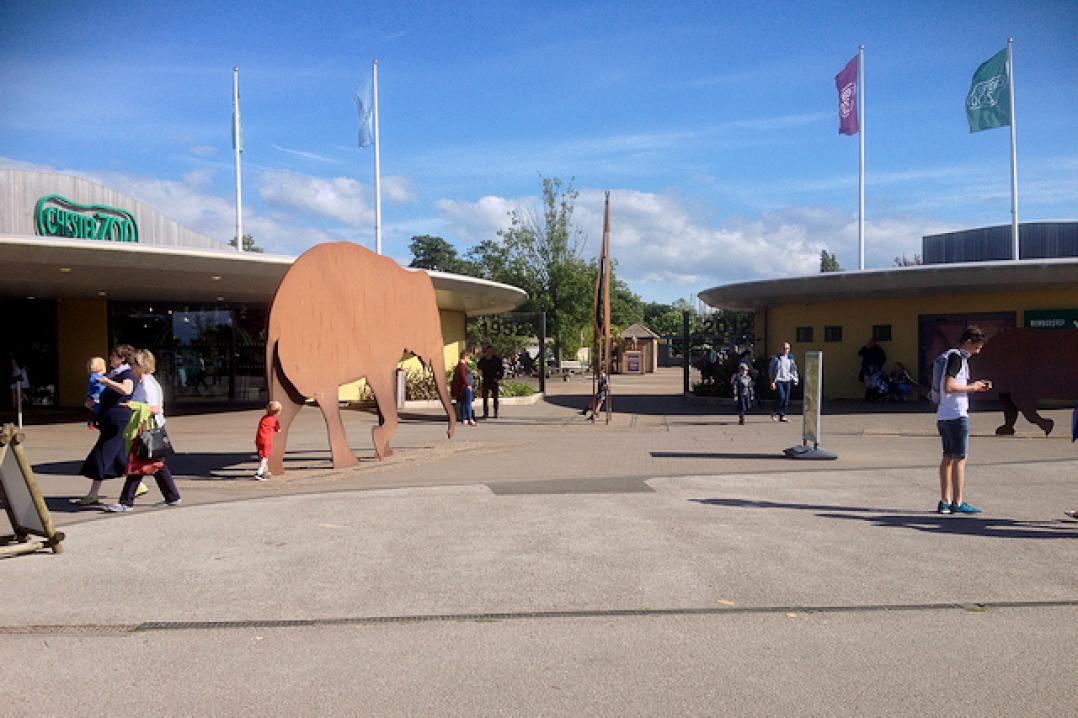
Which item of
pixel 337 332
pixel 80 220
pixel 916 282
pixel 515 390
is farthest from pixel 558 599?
pixel 80 220

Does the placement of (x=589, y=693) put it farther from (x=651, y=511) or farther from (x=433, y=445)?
(x=433, y=445)

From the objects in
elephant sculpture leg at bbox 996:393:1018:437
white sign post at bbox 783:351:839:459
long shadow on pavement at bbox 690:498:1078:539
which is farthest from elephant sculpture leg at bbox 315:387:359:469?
elephant sculpture leg at bbox 996:393:1018:437

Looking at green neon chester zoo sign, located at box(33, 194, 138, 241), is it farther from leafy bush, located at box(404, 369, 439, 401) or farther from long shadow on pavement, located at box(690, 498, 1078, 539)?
long shadow on pavement, located at box(690, 498, 1078, 539)

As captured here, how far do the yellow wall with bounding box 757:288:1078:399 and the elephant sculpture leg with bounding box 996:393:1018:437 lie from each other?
6.71 m

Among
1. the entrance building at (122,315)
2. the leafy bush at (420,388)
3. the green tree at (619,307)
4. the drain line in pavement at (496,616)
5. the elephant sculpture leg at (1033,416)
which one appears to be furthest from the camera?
the green tree at (619,307)

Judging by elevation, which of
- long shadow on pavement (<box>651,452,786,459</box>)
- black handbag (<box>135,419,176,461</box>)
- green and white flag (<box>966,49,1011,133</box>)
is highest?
green and white flag (<box>966,49,1011,133</box>)

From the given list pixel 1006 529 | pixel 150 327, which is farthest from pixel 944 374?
pixel 150 327

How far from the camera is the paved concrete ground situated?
4.25 m

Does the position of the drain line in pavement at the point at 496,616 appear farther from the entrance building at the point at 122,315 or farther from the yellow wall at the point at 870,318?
the yellow wall at the point at 870,318

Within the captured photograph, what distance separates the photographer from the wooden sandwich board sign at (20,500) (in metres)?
6.79

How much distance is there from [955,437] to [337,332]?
299 inches

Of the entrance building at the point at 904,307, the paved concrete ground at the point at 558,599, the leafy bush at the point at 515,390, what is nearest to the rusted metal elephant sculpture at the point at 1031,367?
the entrance building at the point at 904,307

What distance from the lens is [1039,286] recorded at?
20406 mm

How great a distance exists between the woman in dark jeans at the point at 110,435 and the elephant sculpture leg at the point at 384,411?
13.1 feet
